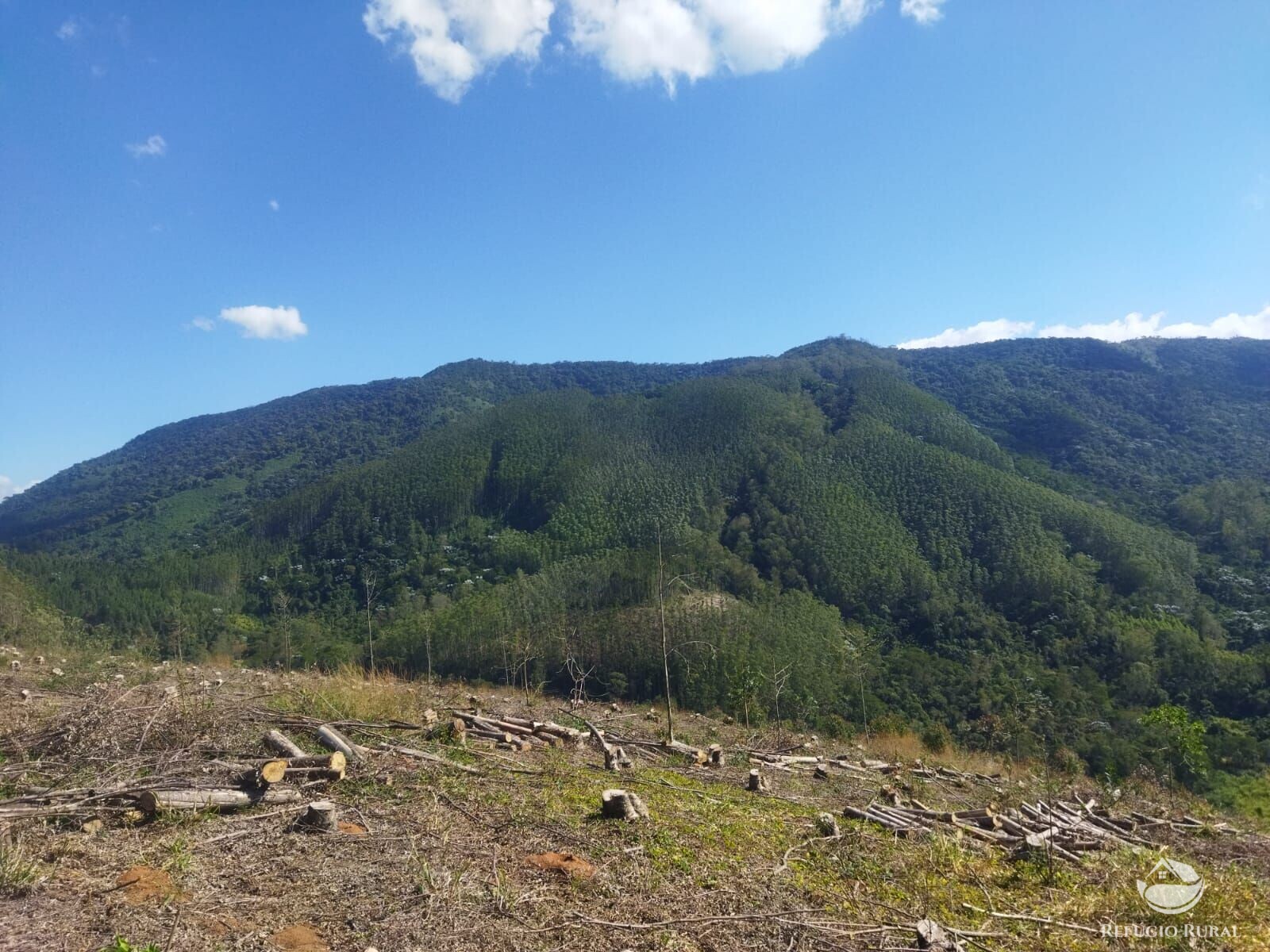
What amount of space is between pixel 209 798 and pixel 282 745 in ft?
5.73

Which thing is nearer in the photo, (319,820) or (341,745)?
(319,820)

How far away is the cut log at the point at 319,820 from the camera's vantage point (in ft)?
20.2

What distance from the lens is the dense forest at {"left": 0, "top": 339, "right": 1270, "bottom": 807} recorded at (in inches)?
2156

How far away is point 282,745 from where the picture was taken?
8.03 meters

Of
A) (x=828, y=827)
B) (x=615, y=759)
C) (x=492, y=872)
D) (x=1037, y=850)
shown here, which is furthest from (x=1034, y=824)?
(x=492, y=872)

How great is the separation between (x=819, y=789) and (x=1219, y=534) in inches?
4217

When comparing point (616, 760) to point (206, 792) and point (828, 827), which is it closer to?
point (828, 827)

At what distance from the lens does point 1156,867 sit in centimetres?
665

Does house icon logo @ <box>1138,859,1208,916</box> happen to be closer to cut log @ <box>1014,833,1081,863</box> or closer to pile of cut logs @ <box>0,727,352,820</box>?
cut log @ <box>1014,833,1081,863</box>

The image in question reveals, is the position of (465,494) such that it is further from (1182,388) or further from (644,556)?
(1182,388)

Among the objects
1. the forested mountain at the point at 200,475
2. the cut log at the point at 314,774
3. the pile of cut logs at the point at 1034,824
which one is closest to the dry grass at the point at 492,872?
the cut log at the point at 314,774

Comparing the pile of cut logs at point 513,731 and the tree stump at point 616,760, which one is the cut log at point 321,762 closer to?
the pile of cut logs at point 513,731

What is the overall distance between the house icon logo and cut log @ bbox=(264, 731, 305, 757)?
8.68 metres

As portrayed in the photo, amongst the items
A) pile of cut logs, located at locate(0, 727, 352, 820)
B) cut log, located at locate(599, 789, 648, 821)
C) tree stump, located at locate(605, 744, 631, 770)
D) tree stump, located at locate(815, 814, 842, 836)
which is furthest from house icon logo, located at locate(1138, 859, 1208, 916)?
pile of cut logs, located at locate(0, 727, 352, 820)
